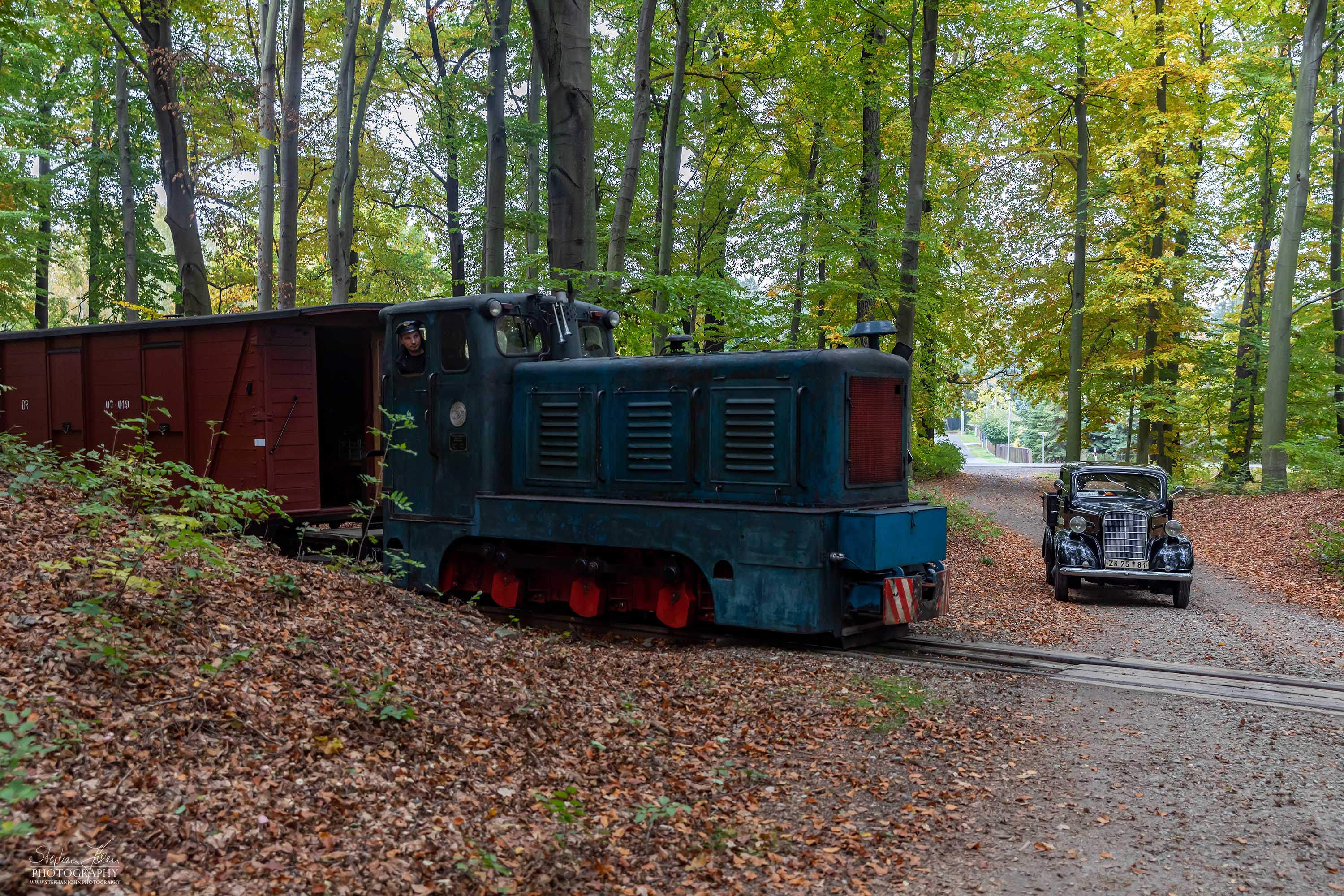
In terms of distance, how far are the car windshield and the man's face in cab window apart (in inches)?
338

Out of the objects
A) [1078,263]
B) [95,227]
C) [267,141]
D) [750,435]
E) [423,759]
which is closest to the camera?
[423,759]

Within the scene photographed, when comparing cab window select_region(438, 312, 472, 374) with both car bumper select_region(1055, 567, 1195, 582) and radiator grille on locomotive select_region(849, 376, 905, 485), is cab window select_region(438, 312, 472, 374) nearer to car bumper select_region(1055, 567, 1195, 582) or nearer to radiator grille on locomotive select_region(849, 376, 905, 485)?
radiator grille on locomotive select_region(849, 376, 905, 485)

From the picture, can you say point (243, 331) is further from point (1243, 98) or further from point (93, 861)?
point (1243, 98)

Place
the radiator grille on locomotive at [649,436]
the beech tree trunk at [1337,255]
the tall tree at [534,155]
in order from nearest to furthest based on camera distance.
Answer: the radiator grille on locomotive at [649,436] → the tall tree at [534,155] → the beech tree trunk at [1337,255]

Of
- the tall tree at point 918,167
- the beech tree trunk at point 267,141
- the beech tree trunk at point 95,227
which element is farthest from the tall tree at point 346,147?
the tall tree at point 918,167

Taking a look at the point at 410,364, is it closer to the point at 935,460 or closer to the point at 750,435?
the point at 750,435

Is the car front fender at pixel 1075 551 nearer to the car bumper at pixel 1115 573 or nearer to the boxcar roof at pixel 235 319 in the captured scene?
the car bumper at pixel 1115 573

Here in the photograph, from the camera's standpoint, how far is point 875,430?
28.5ft

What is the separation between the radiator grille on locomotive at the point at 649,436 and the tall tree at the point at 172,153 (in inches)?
419

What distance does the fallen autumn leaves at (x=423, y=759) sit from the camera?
3.70m

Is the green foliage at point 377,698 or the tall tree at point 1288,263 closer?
the green foliage at point 377,698

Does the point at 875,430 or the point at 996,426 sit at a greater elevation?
the point at 875,430

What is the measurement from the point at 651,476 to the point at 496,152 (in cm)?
1142

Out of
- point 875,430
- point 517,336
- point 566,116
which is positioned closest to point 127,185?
point 566,116
